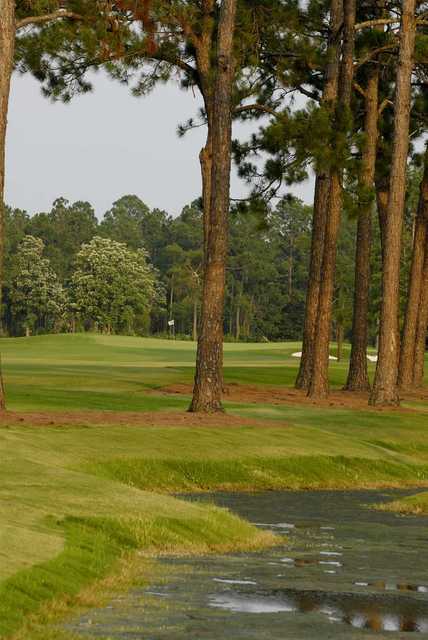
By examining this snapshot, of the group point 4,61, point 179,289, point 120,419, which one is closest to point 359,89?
point 4,61

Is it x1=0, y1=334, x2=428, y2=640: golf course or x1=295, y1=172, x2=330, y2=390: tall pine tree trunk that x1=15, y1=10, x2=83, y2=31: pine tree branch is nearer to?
x1=0, y1=334, x2=428, y2=640: golf course

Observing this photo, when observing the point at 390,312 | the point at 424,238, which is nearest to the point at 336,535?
the point at 390,312

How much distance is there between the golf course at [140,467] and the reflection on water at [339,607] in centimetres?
137

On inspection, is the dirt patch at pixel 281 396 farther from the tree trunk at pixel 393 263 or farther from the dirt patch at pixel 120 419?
the dirt patch at pixel 120 419

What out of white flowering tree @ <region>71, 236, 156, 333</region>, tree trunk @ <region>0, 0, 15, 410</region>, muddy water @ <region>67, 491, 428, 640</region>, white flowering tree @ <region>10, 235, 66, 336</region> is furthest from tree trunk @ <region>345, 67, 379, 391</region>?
white flowering tree @ <region>10, 235, 66, 336</region>

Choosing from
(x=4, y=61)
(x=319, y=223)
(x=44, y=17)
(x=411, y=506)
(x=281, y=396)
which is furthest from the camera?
Answer: (x=319, y=223)

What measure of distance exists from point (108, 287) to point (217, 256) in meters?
103

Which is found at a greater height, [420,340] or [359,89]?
[359,89]

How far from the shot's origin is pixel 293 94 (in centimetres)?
4738

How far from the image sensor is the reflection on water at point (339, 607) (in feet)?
38.8

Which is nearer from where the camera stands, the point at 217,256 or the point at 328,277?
the point at 217,256

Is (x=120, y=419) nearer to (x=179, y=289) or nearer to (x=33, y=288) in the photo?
(x=33, y=288)

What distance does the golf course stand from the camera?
13320 millimetres

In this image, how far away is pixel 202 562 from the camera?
15195 mm
